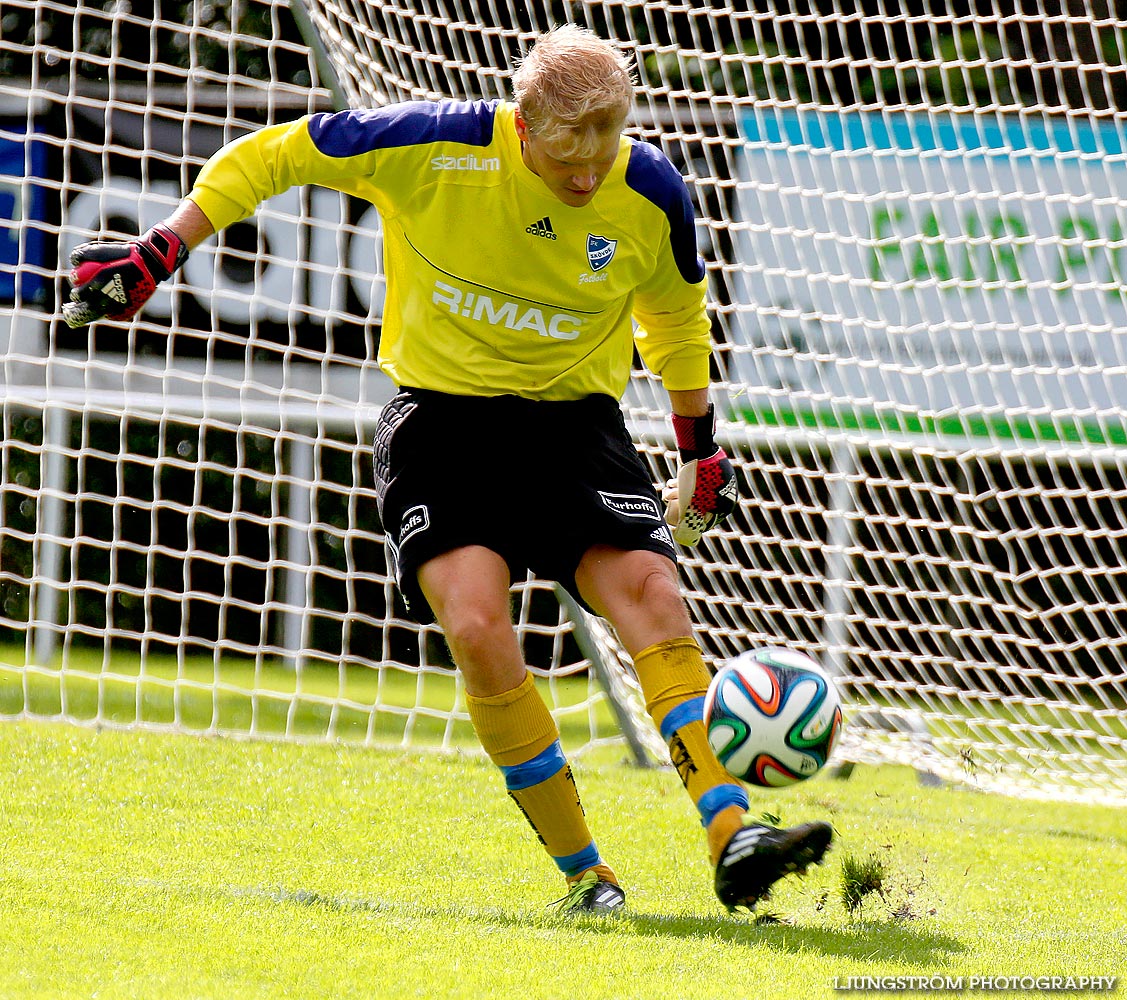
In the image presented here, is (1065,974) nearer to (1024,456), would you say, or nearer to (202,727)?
(1024,456)

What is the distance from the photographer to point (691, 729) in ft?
10.7

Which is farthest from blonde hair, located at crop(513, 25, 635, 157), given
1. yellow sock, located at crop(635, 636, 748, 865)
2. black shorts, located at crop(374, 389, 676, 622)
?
yellow sock, located at crop(635, 636, 748, 865)

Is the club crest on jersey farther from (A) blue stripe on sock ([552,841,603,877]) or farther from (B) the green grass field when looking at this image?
(B) the green grass field

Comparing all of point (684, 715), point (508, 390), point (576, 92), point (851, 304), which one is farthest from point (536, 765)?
point (851, 304)

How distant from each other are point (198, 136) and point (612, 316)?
16.4 ft

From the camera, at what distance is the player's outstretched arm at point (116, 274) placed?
316cm

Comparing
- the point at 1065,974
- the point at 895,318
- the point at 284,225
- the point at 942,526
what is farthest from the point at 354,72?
the point at 1065,974

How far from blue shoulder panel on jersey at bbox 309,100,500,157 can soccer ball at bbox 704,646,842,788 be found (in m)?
1.38

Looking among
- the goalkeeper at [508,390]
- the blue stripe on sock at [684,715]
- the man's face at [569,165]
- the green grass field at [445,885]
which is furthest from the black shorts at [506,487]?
the green grass field at [445,885]

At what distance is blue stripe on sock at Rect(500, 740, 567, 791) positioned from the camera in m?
3.39

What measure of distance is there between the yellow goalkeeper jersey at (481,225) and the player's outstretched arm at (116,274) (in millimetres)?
182

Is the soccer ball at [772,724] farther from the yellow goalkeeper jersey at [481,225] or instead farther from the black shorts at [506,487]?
the yellow goalkeeper jersey at [481,225]

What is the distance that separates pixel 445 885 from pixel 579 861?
1.54 ft

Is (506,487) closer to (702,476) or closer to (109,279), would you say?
(702,476)
